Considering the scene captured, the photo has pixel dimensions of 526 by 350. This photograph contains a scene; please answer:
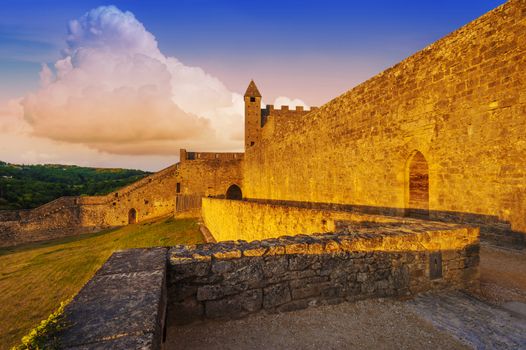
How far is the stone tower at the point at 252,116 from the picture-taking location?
118 ft

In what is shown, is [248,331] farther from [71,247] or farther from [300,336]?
[71,247]

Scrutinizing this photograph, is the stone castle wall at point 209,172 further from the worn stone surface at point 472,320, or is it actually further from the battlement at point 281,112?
the worn stone surface at point 472,320

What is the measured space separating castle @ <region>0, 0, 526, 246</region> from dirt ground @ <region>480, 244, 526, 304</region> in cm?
59

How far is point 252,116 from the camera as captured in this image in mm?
36000

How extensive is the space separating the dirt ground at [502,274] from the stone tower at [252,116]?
30565 millimetres

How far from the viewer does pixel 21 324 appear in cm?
906

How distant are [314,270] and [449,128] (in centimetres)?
712

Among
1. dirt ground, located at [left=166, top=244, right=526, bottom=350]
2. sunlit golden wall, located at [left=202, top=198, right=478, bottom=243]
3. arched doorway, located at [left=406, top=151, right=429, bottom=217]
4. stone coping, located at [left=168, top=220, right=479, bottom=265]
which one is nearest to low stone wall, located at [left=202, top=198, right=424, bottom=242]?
sunlit golden wall, located at [left=202, top=198, right=478, bottom=243]

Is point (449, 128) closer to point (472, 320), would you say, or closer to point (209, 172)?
point (472, 320)

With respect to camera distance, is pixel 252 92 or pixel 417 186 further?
pixel 252 92

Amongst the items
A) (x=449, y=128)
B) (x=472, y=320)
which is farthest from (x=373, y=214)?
(x=472, y=320)

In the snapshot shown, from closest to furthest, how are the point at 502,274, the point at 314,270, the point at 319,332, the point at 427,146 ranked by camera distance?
the point at 319,332
the point at 314,270
the point at 502,274
the point at 427,146

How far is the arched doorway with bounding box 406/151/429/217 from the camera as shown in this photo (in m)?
9.46

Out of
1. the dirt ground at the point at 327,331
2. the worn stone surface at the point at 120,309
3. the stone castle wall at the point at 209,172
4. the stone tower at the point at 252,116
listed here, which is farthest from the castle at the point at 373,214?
the stone tower at the point at 252,116
